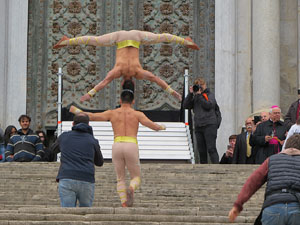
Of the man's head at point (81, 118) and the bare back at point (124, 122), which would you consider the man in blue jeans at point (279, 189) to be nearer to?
the man's head at point (81, 118)

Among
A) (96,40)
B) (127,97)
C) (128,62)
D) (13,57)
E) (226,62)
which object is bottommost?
(127,97)

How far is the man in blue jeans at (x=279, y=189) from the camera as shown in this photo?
26.0ft

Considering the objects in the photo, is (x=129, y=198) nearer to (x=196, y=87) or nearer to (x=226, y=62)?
(x=196, y=87)

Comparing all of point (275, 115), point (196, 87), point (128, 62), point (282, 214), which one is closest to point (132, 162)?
point (128, 62)

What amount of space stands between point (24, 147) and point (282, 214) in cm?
780

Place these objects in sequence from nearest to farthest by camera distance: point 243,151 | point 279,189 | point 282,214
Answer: point 282,214 → point 279,189 → point 243,151

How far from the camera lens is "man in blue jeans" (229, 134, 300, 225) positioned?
7930 mm

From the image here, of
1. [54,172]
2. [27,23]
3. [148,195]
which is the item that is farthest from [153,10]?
[148,195]

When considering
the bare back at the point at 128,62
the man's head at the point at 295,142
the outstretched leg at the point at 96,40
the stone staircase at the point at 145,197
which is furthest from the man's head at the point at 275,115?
the man's head at the point at 295,142

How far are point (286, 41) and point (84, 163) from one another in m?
10.8

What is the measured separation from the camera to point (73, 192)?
34.8ft

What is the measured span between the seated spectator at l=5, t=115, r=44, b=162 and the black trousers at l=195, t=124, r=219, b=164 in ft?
9.39

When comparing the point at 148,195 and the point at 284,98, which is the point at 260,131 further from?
the point at 284,98

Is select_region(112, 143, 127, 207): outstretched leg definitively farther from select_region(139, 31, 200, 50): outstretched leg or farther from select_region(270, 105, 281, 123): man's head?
select_region(270, 105, 281, 123): man's head
